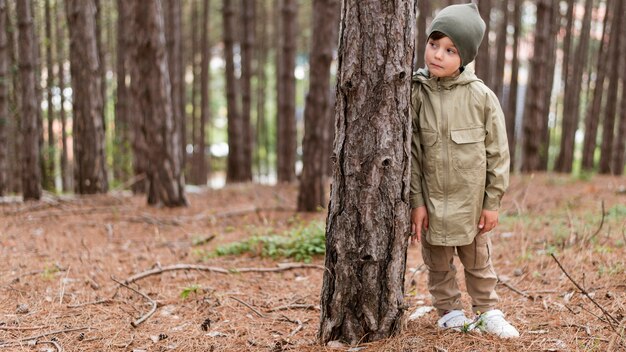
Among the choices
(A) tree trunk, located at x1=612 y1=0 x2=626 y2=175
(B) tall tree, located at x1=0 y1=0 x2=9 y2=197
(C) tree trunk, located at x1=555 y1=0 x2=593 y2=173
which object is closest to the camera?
(B) tall tree, located at x1=0 y1=0 x2=9 y2=197

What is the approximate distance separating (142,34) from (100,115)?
2.29m

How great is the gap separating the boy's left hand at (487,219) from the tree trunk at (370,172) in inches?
17.3

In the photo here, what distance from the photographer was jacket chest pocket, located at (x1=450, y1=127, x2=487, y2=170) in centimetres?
275

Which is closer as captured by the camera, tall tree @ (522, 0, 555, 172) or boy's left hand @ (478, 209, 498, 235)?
boy's left hand @ (478, 209, 498, 235)

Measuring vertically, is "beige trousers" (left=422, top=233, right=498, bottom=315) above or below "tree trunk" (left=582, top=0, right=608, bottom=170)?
below

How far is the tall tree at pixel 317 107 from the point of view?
6945mm

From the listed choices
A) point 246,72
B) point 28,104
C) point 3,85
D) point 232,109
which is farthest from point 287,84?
point 3,85

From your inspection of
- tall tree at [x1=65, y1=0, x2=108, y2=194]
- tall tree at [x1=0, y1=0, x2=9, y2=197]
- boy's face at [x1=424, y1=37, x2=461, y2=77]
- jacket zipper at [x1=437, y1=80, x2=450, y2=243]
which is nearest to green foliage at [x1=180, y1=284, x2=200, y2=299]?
jacket zipper at [x1=437, y1=80, x2=450, y2=243]

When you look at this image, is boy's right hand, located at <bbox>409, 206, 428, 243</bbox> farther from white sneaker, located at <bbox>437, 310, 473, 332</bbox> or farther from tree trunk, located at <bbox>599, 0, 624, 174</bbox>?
tree trunk, located at <bbox>599, 0, 624, 174</bbox>

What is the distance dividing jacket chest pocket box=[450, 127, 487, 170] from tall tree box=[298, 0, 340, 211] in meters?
4.39

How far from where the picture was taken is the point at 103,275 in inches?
179

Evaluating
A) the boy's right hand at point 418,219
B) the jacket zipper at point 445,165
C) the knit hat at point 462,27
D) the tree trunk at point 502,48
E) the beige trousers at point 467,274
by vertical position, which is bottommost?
the beige trousers at point 467,274

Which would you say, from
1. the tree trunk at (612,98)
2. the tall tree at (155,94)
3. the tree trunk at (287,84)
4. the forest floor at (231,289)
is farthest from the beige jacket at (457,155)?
the tree trunk at (612,98)

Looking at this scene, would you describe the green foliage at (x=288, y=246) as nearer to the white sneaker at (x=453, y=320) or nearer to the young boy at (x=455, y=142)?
the white sneaker at (x=453, y=320)
